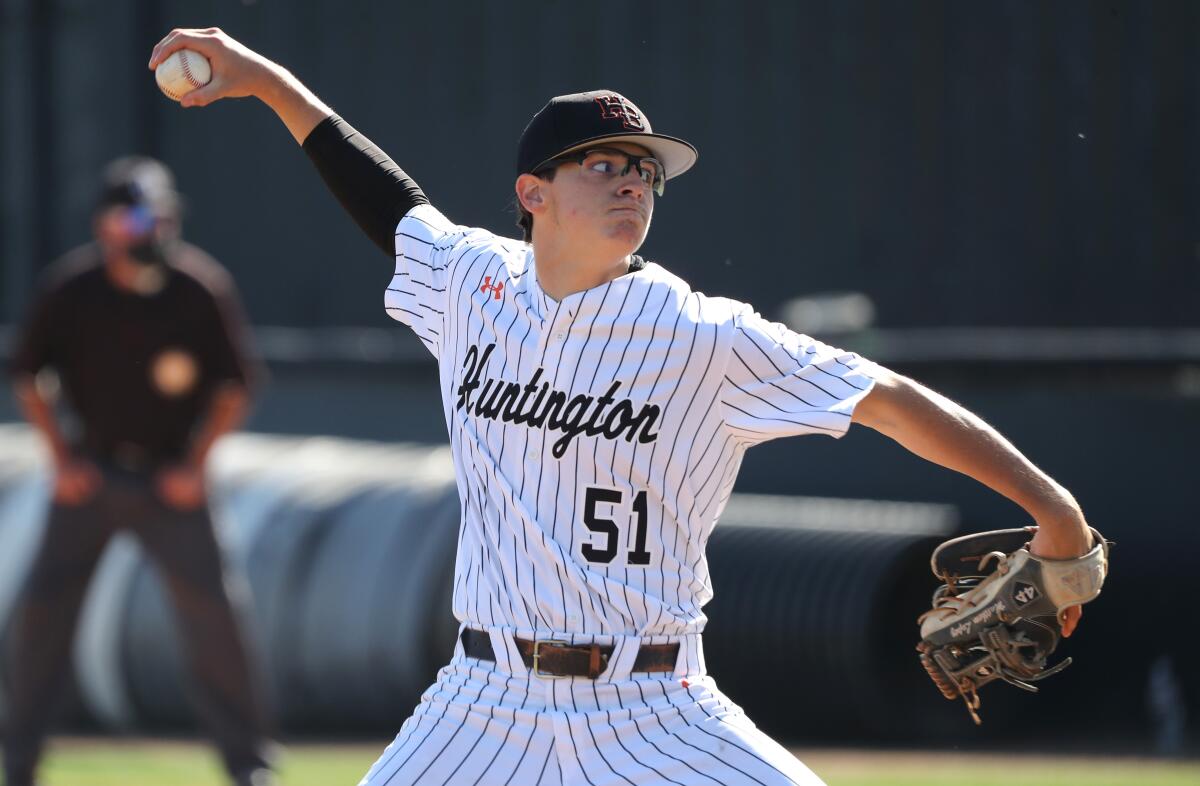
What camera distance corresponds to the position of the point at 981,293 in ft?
37.6

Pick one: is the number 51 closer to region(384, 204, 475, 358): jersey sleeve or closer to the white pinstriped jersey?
the white pinstriped jersey

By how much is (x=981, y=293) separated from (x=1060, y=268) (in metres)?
0.52

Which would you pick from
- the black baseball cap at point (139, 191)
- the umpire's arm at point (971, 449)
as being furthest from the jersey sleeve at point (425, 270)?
the black baseball cap at point (139, 191)

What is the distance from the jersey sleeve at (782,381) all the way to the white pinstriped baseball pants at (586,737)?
1.59 ft

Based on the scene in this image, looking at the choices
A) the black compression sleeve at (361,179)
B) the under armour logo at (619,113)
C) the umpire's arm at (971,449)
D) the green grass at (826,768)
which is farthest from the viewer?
the green grass at (826,768)

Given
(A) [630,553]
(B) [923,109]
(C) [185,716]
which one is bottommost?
(C) [185,716]

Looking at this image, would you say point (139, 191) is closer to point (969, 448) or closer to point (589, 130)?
point (589, 130)

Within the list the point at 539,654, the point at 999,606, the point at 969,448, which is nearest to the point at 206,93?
the point at 539,654

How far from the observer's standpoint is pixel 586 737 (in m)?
3.51

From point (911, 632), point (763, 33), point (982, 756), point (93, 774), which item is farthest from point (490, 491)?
point (763, 33)

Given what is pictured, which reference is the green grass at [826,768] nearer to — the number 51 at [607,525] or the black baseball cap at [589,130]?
the number 51 at [607,525]

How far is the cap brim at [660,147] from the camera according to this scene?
362 centimetres

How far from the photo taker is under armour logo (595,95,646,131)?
3.64 meters

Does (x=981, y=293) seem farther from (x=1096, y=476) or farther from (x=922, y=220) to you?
(x=1096, y=476)
